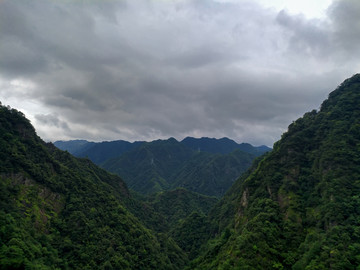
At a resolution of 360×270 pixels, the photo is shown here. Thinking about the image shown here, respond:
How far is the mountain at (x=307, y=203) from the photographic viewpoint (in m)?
49.6

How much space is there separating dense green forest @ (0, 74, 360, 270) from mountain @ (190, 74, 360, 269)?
248mm

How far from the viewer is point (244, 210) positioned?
84.8 meters

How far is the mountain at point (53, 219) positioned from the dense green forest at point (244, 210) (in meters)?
0.29

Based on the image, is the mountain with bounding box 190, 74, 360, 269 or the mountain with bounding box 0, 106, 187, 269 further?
the mountain with bounding box 0, 106, 187, 269

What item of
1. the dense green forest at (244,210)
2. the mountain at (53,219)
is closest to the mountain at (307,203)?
the dense green forest at (244,210)

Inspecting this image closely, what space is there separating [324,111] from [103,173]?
13491 centimetres

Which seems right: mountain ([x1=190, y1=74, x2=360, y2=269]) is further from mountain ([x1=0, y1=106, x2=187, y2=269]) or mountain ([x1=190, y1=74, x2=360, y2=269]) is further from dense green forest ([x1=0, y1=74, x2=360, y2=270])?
mountain ([x1=0, y1=106, x2=187, y2=269])

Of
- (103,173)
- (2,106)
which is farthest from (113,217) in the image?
(103,173)

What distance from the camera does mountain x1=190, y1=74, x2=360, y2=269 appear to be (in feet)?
163

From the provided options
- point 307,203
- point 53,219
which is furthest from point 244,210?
point 53,219

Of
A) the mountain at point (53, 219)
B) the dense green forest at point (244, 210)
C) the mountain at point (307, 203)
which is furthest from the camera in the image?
the mountain at point (53, 219)

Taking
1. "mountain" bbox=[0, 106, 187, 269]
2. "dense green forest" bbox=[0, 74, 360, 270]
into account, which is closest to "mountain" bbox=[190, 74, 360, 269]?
"dense green forest" bbox=[0, 74, 360, 270]

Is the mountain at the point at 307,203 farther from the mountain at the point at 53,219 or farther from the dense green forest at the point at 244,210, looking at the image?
the mountain at the point at 53,219

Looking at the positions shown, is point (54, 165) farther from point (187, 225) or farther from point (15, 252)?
point (187, 225)
